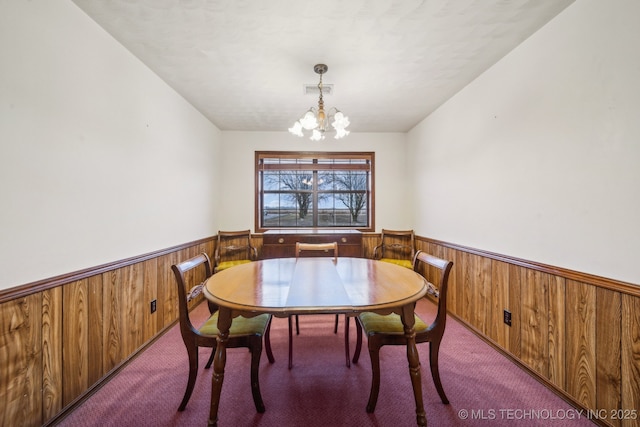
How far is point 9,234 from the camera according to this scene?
1.23 m

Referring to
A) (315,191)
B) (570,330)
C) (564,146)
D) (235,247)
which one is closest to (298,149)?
(315,191)

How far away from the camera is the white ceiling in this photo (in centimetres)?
157

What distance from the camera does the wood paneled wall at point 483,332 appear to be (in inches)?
50.7

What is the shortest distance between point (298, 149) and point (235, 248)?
1.85 meters

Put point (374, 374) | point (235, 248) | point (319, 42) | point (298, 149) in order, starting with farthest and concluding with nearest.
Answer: point (298, 149)
point (235, 248)
point (319, 42)
point (374, 374)

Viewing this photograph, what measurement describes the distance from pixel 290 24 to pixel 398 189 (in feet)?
9.89

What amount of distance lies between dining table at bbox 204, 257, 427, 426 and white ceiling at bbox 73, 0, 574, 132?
5.68 ft

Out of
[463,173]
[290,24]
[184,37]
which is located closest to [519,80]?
[463,173]

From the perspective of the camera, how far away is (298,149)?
4.06 metres

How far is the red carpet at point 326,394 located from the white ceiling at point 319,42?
2494mm

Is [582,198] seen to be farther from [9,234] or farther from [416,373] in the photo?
[9,234]

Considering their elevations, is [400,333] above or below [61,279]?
below

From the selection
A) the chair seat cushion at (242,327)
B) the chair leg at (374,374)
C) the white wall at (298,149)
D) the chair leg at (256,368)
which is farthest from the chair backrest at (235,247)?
the chair leg at (374,374)

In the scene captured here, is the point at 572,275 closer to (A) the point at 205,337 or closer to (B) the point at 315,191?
(A) the point at 205,337
